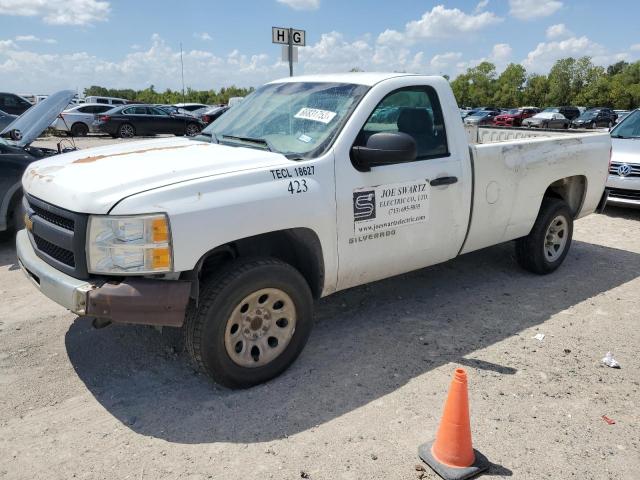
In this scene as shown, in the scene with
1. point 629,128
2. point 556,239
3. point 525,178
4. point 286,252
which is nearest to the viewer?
point 286,252

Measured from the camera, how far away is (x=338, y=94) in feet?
13.1

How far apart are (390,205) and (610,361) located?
193cm

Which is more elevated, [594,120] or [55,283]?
[55,283]

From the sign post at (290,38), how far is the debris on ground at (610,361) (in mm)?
8895

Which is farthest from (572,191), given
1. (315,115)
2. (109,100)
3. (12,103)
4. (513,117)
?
(513,117)

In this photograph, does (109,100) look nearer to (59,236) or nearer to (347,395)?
(59,236)

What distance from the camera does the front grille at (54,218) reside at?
307 cm

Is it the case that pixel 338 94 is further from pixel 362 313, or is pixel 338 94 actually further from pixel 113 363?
pixel 113 363

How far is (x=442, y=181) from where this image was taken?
4148 millimetres

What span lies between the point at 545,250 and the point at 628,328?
1352 millimetres

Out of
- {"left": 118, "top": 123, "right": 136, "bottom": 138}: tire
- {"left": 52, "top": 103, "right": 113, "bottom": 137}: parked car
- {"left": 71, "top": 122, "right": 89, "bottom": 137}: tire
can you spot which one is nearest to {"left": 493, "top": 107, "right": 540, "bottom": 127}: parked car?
{"left": 118, "top": 123, "right": 136, "bottom": 138}: tire

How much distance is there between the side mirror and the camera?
11.5ft

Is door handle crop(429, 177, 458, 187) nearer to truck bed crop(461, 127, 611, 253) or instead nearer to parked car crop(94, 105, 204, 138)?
truck bed crop(461, 127, 611, 253)

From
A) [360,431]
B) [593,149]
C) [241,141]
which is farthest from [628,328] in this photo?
[241,141]
